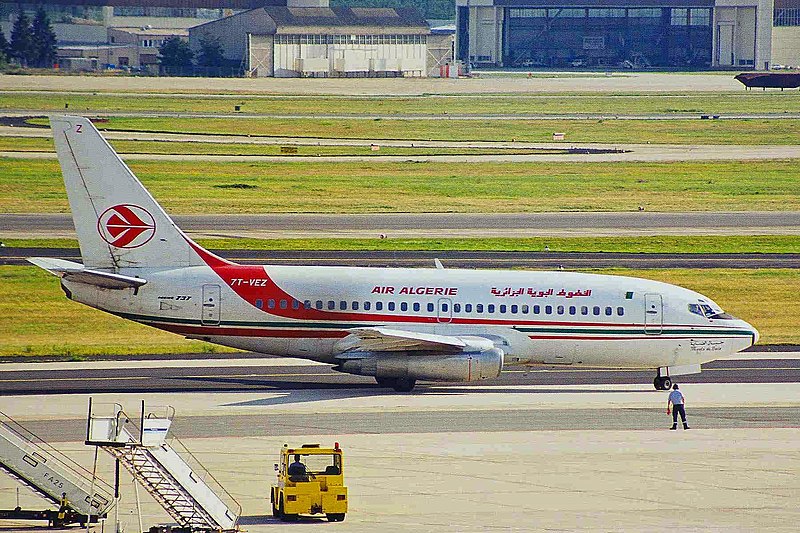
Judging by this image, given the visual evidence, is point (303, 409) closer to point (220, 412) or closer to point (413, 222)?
point (220, 412)

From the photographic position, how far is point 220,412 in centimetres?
4075

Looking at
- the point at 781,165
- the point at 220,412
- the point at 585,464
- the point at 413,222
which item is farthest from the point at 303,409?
the point at 781,165

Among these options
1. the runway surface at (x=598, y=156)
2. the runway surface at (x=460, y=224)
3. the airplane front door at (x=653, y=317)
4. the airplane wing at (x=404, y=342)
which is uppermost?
the runway surface at (x=598, y=156)

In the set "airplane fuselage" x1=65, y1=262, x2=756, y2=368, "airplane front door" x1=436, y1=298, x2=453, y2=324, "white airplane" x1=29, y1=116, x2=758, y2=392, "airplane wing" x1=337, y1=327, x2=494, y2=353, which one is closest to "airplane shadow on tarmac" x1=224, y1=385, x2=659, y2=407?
"white airplane" x1=29, y1=116, x2=758, y2=392

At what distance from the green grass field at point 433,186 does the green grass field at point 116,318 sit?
24.9 metres

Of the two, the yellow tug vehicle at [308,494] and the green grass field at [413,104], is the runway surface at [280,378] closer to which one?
the yellow tug vehicle at [308,494]

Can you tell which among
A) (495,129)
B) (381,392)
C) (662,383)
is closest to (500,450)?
(381,392)

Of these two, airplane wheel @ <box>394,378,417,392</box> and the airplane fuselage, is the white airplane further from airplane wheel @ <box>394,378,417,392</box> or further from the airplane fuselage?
airplane wheel @ <box>394,378,417,392</box>

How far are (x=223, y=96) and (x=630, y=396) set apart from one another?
140 metres

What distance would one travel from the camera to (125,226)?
150 feet

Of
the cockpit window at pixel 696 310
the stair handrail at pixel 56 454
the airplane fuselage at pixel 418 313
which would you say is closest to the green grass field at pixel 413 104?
the airplane fuselage at pixel 418 313

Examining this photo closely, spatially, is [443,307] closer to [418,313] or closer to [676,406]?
[418,313]

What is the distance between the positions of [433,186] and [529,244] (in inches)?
1019

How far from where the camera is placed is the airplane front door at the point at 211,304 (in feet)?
149
